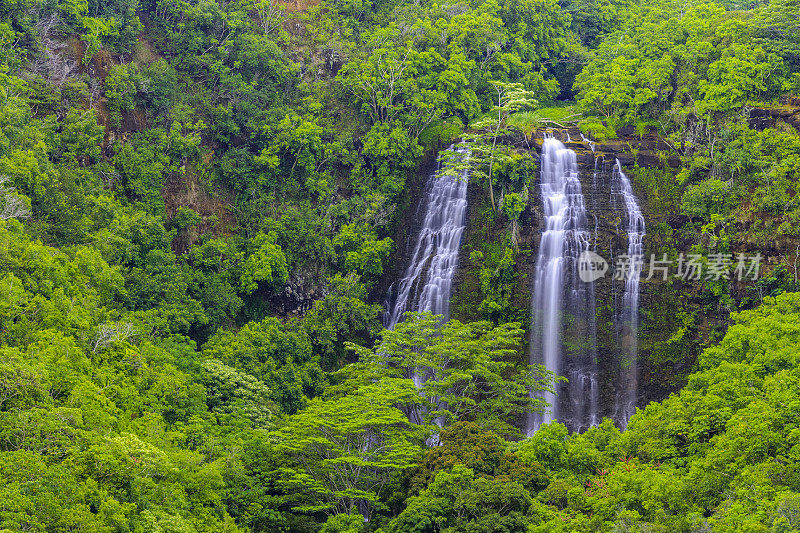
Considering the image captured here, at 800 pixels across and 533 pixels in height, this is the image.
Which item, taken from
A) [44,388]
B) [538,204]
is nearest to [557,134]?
[538,204]

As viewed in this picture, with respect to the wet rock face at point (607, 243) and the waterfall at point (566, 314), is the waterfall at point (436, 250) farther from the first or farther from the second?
the waterfall at point (566, 314)

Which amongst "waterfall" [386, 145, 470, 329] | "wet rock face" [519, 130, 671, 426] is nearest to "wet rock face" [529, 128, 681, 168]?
"wet rock face" [519, 130, 671, 426]

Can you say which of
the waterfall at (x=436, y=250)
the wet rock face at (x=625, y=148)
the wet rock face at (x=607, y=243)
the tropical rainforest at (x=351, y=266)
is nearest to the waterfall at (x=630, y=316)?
the wet rock face at (x=607, y=243)

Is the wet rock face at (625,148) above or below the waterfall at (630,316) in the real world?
above

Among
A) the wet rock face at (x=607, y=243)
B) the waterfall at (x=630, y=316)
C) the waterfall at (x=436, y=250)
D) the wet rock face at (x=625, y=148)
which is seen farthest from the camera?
the wet rock face at (x=625, y=148)

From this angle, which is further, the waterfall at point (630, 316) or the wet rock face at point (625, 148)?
the wet rock face at point (625, 148)

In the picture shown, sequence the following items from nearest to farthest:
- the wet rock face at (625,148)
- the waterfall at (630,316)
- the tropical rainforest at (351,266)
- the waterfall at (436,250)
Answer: the tropical rainforest at (351,266) < the waterfall at (630,316) < the waterfall at (436,250) < the wet rock face at (625,148)

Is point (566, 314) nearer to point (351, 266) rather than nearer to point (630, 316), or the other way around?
point (630, 316)

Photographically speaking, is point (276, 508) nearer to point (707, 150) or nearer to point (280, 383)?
point (280, 383)
